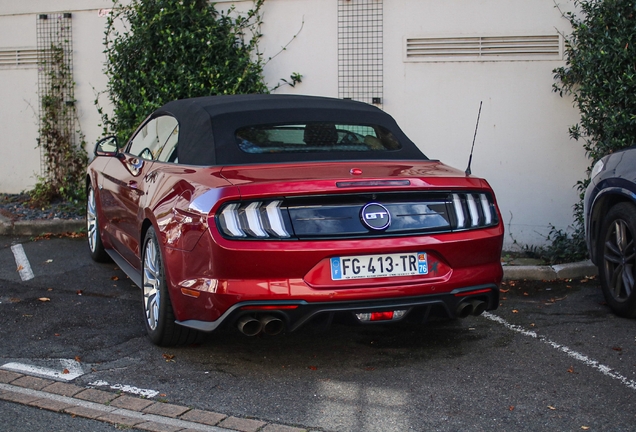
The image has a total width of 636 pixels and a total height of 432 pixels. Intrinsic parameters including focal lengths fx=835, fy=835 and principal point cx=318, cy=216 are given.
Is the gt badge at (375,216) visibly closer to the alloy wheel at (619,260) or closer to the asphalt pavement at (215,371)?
the asphalt pavement at (215,371)

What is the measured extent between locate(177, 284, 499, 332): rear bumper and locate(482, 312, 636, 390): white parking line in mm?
861

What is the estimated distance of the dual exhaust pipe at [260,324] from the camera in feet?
14.3

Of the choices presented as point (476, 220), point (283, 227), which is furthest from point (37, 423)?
point (476, 220)

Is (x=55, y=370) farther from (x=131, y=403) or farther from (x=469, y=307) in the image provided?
(x=469, y=307)

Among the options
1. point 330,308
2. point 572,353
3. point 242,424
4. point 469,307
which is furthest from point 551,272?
point 242,424

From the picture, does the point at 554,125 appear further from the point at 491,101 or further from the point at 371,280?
the point at 371,280

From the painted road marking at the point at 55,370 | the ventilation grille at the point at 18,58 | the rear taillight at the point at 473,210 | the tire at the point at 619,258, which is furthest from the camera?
the ventilation grille at the point at 18,58

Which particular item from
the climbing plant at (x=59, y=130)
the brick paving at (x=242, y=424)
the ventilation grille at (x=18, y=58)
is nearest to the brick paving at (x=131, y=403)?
the brick paving at (x=242, y=424)

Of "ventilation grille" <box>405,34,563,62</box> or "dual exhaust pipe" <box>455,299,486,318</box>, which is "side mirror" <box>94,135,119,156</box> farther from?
"ventilation grille" <box>405,34,563,62</box>

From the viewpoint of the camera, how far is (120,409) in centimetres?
405

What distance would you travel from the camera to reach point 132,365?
474cm

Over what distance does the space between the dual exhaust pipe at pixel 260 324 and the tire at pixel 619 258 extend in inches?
107

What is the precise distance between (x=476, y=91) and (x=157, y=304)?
5089 millimetres

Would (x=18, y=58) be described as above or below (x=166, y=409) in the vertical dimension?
above
